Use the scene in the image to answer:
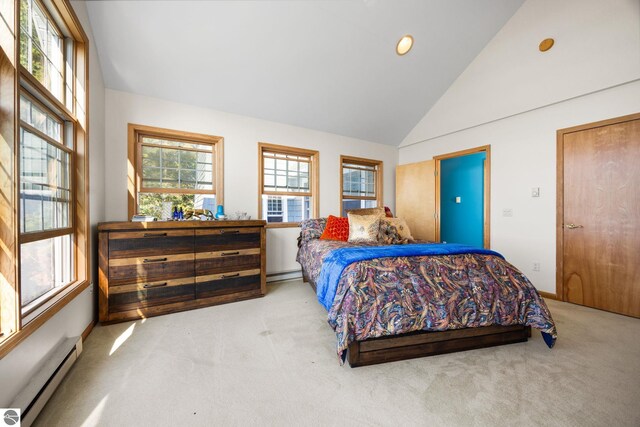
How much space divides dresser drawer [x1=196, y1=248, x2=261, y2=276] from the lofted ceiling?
1861 millimetres

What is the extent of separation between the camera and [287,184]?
360 cm

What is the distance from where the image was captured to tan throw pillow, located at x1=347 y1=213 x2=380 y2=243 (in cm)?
276

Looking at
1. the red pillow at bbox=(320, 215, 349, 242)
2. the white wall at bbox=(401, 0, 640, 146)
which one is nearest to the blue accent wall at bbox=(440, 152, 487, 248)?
the white wall at bbox=(401, 0, 640, 146)

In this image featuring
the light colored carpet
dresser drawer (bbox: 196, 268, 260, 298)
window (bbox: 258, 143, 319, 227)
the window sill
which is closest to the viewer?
the window sill

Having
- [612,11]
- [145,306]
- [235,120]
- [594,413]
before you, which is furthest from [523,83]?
[145,306]

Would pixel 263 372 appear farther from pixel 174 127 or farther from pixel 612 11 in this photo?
pixel 612 11

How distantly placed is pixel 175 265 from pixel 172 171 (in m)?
1.22

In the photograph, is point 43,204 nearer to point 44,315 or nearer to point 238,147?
point 44,315

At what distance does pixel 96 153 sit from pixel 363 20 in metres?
2.95

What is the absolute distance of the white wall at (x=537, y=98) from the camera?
7.52ft

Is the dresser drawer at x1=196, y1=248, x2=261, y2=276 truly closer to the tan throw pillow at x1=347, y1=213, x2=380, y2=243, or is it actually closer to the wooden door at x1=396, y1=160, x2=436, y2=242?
the tan throw pillow at x1=347, y1=213, x2=380, y2=243

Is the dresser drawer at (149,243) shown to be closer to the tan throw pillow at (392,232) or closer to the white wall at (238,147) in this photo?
the white wall at (238,147)

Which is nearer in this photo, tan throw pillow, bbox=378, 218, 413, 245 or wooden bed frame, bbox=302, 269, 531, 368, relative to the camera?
wooden bed frame, bbox=302, 269, 531, 368

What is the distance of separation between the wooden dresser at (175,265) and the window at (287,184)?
77 cm
